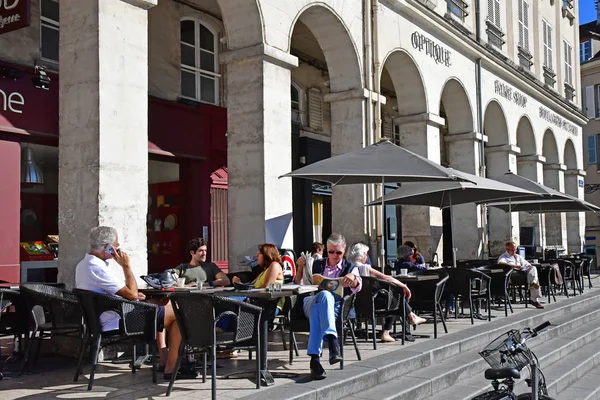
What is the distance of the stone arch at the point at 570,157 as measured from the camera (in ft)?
77.8

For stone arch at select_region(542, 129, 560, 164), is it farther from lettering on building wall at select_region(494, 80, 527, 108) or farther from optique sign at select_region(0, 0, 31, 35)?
optique sign at select_region(0, 0, 31, 35)

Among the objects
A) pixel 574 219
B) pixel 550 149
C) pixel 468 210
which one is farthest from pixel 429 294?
pixel 574 219

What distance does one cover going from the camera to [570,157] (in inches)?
942

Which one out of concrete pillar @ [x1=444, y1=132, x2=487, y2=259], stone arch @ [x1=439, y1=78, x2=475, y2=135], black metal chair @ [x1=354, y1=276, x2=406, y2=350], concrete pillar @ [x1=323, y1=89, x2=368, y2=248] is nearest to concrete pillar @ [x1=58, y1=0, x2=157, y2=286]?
black metal chair @ [x1=354, y1=276, x2=406, y2=350]

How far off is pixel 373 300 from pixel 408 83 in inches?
304

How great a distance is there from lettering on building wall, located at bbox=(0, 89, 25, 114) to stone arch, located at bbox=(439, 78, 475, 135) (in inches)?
380

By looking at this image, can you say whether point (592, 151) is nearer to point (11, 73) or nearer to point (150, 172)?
point (150, 172)

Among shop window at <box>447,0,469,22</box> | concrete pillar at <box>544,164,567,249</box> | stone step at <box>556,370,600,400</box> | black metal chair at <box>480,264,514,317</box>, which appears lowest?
stone step at <box>556,370,600,400</box>

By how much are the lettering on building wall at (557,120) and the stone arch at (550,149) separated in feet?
1.80

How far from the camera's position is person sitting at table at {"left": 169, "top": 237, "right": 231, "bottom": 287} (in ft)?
20.7

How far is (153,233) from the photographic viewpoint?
38.7 ft

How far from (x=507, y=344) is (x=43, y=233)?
327 inches

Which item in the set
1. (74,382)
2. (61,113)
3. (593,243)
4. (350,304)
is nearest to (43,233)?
(61,113)

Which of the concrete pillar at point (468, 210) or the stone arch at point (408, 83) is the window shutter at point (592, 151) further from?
the stone arch at point (408, 83)
